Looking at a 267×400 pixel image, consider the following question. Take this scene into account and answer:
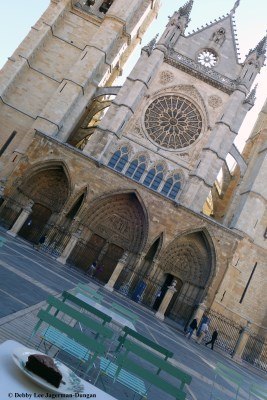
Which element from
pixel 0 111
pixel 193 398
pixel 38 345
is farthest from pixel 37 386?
pixel 0 111

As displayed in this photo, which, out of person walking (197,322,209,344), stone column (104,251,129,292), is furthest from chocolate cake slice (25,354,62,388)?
stone column (104,251,129,292)

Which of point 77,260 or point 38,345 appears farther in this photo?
point 77,260

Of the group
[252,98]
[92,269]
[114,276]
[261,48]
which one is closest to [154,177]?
[92,269]

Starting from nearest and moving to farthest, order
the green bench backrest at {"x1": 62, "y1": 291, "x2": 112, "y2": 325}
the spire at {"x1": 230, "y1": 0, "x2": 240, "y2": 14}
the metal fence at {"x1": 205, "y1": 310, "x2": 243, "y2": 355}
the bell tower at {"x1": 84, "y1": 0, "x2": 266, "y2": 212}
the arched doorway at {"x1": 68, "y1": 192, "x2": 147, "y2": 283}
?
the green bench backrest at {"x1": 62, "y1": 291, "x2": 112, "y2": 325}, the metal fence at {"x1": 205, "y1": 310, "x2": 243, "y2": 355}, the arched doorway at {"x1": 68, "y1": 192, "x2": 147, "y2": 283}, the bell tower at {"x1": 84, "y1": 0, "x2": 266, "y2": 212}, the spire at {"x1": 230, "y1": 0, "x2": 240, "y2": 14}

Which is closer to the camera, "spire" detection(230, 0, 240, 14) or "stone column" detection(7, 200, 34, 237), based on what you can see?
"stone column" detection(7, 200, 34, 237)

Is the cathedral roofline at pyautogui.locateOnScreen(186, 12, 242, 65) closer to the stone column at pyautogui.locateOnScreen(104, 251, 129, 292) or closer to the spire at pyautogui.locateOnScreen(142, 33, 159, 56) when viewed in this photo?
the spire at pyautogui.locateOnScreen(142, 33, 159, 56)

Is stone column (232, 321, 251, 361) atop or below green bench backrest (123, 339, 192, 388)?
atop

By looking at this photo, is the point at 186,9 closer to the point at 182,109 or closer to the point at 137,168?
the point at 182,109

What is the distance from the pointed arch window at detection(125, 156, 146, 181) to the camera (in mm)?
18484

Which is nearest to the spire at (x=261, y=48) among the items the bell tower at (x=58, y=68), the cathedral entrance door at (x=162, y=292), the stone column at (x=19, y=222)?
the bell tower at (x=58, y=68)

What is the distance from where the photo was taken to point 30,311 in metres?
4.88

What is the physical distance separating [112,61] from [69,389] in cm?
2128

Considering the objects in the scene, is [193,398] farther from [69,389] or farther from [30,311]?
[69,389]

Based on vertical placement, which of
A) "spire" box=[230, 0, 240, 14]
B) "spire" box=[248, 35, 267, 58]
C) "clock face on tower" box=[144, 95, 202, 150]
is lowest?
"clock face on tower" box=[144, 95, 202, 150]
